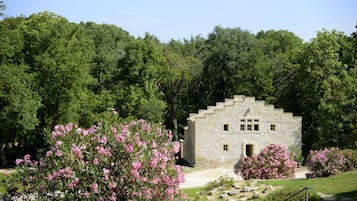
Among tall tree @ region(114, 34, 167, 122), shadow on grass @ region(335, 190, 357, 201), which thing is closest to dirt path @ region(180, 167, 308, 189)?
tall tree @ region(114, 34, 167, 122)

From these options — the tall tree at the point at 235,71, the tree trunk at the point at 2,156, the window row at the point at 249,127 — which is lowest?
the tree trunk at the point at 2,156

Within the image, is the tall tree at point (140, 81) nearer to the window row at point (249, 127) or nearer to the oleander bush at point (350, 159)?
the window row at point (249, 127)

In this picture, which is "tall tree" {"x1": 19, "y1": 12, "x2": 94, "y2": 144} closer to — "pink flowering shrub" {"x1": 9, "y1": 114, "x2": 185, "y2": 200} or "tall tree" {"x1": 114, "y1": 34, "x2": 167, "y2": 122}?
"tall tree" {"x1": 114, "y1": 34, "x2": 167, "y2": 122}

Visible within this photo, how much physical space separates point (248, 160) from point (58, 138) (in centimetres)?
1334

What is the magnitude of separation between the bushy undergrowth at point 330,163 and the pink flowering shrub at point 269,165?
6.25 feet

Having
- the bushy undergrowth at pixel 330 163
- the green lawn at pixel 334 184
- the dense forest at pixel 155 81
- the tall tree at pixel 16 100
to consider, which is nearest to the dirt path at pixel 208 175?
the dense forest at pixel 155 81

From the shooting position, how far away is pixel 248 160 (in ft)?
71.1

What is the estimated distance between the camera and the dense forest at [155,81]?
3359 centimetres

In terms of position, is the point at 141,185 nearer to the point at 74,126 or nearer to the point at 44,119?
the point at 74,126

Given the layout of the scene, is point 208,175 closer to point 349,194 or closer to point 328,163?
point 328,163

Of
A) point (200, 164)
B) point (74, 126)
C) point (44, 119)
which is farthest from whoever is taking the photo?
point (44, 119)

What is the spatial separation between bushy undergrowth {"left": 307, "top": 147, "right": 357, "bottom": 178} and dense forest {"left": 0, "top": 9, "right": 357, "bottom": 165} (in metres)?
11.7

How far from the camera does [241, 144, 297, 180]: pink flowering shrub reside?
69.5 feet

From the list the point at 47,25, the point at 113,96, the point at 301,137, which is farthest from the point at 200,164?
the point at 47,25
